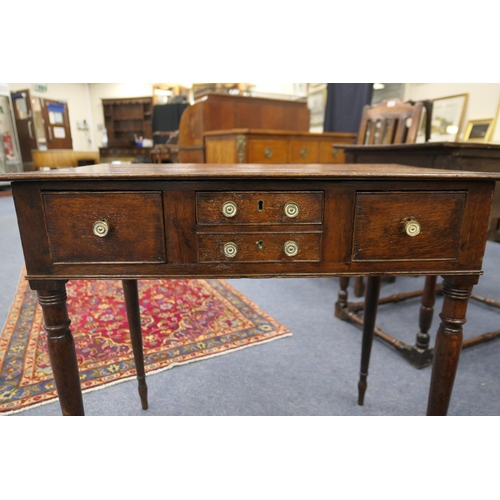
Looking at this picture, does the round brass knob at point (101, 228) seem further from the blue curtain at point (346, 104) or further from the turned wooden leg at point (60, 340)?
the blue curtain at point (346, 104)

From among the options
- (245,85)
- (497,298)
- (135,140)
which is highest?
(245,85)

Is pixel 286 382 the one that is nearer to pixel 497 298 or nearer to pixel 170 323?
pixel 170 323

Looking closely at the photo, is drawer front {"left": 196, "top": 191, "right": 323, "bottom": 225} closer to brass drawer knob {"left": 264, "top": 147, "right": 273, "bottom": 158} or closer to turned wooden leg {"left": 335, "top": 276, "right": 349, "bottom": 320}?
turned wooden leg {"left": 335, "top": 276, "right": 349, "bottom": 320}

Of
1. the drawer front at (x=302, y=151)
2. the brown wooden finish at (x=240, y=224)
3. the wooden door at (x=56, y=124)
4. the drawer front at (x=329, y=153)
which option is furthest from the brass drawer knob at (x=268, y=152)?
the wooden door at (x=56, y=124)

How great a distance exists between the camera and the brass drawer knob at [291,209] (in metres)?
0.85

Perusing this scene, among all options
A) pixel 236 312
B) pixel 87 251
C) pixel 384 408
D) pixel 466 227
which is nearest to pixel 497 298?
pixel 384 408

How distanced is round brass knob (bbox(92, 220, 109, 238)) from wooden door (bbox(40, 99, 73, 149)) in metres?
10.1

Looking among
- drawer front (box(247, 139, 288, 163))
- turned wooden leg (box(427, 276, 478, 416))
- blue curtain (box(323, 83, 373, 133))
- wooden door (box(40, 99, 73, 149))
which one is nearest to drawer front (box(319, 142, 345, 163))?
drawer front (box(247, 139, 288, 163))

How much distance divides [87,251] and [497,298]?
9.46 feet

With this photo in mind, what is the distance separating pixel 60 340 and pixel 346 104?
14.0 feet

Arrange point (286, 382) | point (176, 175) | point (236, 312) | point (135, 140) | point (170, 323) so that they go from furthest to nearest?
point (135, 140), point (236, 312), point (170, 323), point (286, 382), point (176, 175)

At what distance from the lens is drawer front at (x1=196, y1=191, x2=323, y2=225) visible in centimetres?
84

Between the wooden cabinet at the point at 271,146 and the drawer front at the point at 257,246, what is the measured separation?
7.01 ft

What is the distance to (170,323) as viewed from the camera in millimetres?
2248
